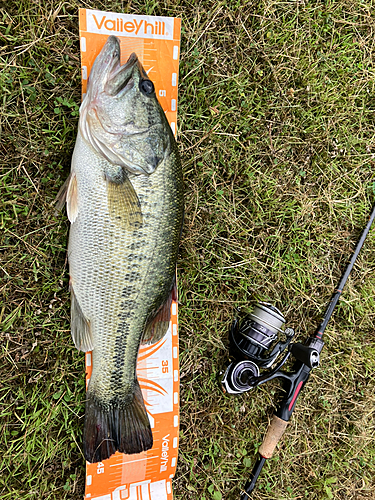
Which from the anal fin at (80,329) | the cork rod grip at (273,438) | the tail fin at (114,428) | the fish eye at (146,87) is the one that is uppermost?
the fish eye at (146,87)

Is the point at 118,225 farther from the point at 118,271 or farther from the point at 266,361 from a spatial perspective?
the point at 266,361

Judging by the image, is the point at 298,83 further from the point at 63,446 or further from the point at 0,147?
the point at 63,446

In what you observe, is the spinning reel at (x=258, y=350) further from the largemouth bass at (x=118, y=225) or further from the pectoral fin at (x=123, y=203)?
the pectoral fin at (x=123, y=203)

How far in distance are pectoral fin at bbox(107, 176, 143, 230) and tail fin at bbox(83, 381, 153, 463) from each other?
37.9 inches

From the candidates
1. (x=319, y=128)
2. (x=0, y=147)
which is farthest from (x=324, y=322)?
(x=0, y=147)

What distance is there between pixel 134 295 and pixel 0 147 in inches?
48.8

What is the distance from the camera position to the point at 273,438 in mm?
2434

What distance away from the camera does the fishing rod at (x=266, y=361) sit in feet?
7.52

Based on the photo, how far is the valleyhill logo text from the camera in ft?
6.75

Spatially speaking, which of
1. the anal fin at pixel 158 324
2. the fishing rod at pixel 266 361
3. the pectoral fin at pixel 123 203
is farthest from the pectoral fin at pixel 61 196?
the fishing rod at pixel 266 361

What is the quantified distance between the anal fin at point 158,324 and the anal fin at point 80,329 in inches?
12.2

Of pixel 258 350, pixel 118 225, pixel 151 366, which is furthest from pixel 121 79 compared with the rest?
pixel 258 350

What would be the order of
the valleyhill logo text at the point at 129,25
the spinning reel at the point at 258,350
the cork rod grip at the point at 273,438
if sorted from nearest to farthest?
the valleyhill logo text at the point at 129,25, the spinning reel at the point at 258,350, the cork rod grip at the point at 273,438

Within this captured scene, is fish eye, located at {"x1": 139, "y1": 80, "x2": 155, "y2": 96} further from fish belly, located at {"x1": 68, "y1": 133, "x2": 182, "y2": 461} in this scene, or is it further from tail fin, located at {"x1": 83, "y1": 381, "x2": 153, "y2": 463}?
tail fin, located at {"x1": 83, "y1": 381, "x2": 153, "y2": 463}
